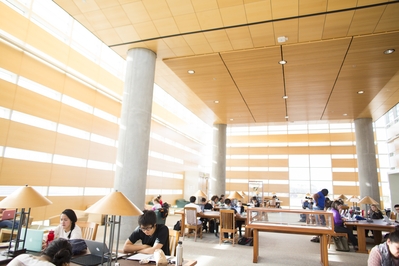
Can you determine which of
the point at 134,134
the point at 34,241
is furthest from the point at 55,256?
the point at 134,134

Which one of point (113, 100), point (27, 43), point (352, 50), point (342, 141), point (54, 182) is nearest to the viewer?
point (352, 50)

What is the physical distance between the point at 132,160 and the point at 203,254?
8.60 feet

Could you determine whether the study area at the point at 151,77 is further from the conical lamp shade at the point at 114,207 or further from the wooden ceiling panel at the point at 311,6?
the conical lamp shade at the point at 114,207

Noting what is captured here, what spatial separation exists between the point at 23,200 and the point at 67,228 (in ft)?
2.77

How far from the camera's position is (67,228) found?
3078 millimetres

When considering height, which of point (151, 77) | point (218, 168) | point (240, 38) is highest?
point (240, 38)

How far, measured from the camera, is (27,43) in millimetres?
7105

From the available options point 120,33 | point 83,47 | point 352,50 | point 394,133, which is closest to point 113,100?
point 83,47

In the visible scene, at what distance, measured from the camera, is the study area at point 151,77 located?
550cm

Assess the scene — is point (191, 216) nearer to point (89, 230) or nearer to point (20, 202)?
point (89, 230)

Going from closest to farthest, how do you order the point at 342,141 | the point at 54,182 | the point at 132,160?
the point at 132,160 → the point at 54,182 → the point at 342,141

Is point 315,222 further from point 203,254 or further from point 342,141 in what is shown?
point 342,141

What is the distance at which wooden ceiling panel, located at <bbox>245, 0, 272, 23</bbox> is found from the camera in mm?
5000

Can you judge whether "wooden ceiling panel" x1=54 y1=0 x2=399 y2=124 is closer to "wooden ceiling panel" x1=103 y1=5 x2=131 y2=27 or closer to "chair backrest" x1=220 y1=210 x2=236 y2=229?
"wooden ceiling panel" x1=103 y1=5 x2=131 y2=27
